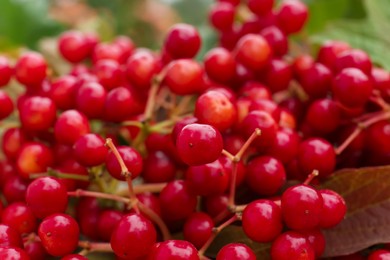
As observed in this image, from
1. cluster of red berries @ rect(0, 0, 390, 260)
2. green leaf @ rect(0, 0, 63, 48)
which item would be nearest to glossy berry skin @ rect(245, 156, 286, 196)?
cluster of red berries @ rect(0, 0, 390, 260)

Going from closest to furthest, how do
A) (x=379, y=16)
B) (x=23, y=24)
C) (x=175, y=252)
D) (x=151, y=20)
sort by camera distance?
(x=175, y=252) → (x=379, y=16) → (x=23, y=24) → (x=151, y=20)

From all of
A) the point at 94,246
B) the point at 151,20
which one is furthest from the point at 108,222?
the point at 151,20

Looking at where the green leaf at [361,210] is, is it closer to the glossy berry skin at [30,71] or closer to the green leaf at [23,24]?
the glossy berry skin at [30,71]

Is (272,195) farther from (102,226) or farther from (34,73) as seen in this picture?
(34,73)

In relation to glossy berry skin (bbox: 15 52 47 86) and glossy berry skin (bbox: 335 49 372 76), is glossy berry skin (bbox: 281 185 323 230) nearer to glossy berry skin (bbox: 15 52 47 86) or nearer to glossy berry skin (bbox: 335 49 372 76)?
glossy berry skin (bbox: 335 49 372 76)

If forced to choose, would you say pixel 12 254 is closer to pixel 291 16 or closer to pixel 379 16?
pixel 291 16

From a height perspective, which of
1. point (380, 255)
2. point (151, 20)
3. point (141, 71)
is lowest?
point (151, 20)
